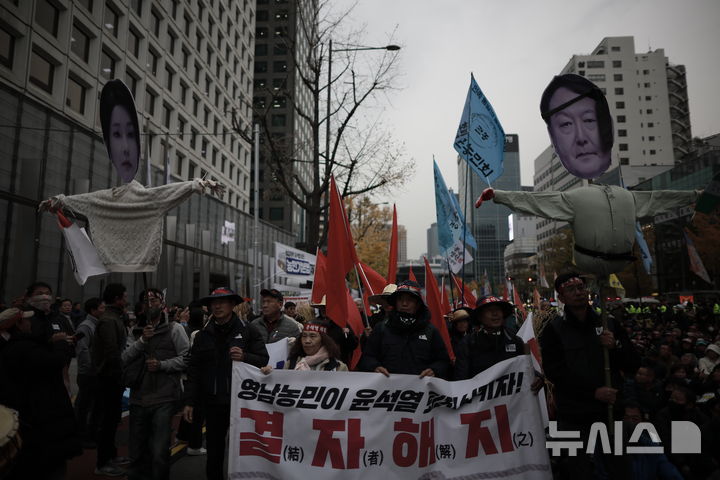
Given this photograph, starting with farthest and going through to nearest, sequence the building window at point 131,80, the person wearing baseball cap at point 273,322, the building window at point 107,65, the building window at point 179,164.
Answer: the building window at point 179,164 → the building window at point 131,80 → the building window at point 107,65 → the person wearing baseball cap at point 273,322

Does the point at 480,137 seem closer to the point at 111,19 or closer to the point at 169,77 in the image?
the point at 111,19

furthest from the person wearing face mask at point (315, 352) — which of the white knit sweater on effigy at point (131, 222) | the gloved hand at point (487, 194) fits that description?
the gloved hand at point (487, 194)

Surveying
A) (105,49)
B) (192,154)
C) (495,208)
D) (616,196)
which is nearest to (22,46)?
(105,49)

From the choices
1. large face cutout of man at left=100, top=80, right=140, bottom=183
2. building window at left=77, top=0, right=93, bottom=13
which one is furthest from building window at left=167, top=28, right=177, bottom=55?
large face cutout of man at left=100, top=80, right=140, bottom=183

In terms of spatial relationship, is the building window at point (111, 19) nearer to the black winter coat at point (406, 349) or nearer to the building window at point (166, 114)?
the building window at point (166, 114)

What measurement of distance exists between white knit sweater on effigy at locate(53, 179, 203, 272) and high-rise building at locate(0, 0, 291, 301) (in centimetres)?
873

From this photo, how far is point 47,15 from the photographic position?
18.9 m

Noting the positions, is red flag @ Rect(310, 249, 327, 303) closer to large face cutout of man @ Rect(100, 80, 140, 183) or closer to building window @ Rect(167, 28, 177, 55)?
large face cutout of man @ Rect(100, 80, 140, 183)

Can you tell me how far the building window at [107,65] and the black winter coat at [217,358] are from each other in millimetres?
22478

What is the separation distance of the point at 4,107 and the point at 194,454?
45.9ft

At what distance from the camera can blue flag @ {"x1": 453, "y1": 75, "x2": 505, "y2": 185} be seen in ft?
27.7

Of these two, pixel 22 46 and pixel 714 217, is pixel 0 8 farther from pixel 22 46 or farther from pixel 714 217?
pixel 714 217

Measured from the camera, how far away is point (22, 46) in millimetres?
17078

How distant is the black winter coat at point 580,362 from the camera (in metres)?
4.02
